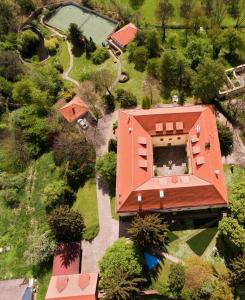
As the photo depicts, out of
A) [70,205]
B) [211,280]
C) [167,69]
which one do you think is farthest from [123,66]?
[211,280]

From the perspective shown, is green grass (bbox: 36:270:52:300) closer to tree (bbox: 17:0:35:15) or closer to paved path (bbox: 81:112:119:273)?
paved path (bbox: 81:112:119:273)

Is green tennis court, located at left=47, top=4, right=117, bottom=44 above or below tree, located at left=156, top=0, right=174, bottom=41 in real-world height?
above

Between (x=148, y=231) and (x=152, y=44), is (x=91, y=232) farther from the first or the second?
(x=152, y=44)

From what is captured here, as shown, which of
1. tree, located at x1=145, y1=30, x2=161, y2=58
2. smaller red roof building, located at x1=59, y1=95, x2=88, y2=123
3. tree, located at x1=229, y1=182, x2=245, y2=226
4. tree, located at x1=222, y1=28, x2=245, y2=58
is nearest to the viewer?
tree, located at x1=229, y1=182, x2=245, y2=226

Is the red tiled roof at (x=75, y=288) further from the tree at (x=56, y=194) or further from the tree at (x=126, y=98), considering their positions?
the tree at (x=126, y=98)

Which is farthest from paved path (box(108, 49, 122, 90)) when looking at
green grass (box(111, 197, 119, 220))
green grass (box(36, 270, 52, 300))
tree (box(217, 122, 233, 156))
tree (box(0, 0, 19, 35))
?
green grass (box(36, 270, 52, 300))

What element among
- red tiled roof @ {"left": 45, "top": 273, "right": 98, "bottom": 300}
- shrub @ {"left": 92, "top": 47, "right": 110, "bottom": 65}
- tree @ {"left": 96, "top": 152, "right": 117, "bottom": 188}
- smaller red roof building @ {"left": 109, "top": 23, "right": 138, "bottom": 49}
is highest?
smaller red roof building @ {"left": 109, "top": 23, "right": 138, "bottom": 49}

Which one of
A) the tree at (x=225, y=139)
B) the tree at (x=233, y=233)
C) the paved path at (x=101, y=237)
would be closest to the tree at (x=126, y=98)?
the paved path at (x=101, y=237)

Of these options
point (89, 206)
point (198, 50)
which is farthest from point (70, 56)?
point (89, 206)
